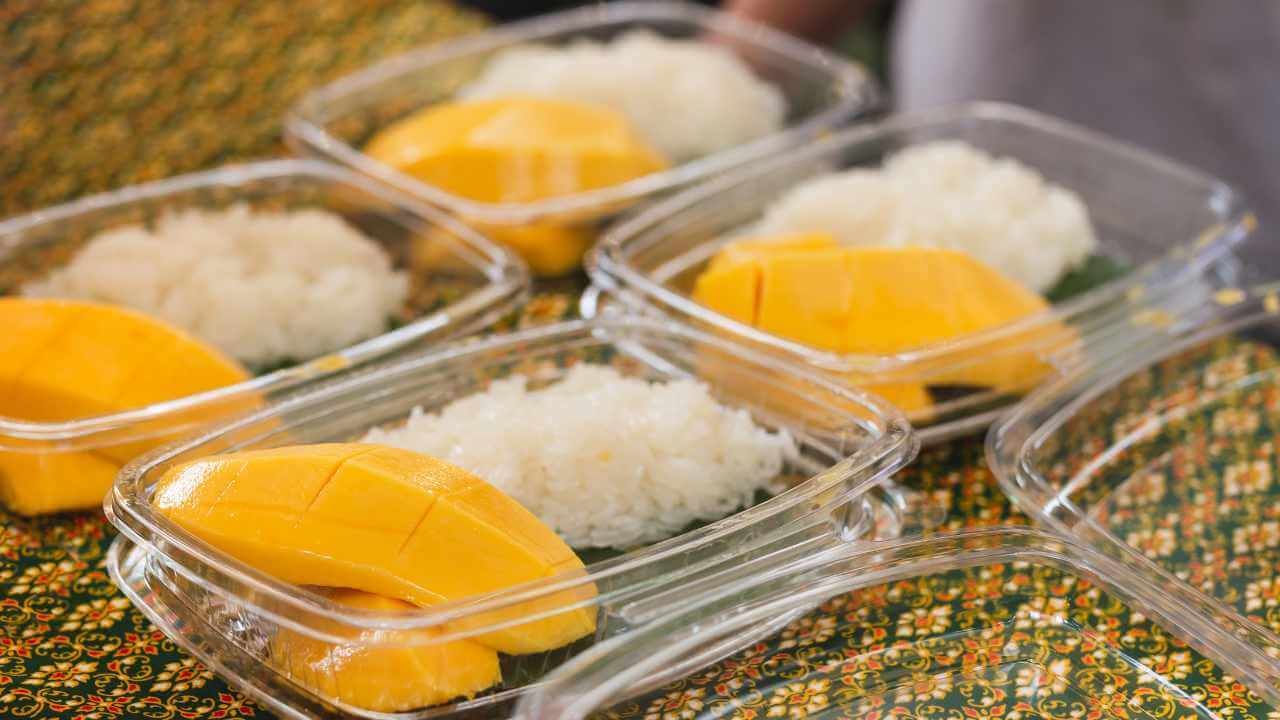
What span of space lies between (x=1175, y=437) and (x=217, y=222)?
97 cm

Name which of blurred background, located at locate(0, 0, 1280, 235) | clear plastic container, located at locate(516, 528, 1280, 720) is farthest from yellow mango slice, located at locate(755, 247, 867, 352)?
blurred background, located at locate(0, 0, 1280, 235)

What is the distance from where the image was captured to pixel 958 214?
124cm

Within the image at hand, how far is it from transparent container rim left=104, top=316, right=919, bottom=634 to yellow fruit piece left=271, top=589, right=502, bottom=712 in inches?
0.5

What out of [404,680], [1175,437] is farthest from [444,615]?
[1175,437]

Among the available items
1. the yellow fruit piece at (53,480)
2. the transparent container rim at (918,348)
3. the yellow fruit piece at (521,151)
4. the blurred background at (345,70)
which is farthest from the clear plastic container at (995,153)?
the yellow fruit piece at (53,480)

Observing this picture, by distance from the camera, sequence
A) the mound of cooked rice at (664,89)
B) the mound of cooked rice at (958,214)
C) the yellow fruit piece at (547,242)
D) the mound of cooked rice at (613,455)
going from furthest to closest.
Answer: the mound of cooked rice at (664,89)
the yellow fruit piece at (547,242)
the mound of cooked rice at (958,214)
the mound of cooked rice at (613,455)

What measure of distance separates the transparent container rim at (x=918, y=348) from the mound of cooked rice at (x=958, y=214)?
6cm

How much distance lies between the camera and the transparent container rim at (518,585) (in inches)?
28.8

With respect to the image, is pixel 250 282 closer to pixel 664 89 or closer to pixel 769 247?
pixel 769 247

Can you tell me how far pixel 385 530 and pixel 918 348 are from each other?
0.50 m

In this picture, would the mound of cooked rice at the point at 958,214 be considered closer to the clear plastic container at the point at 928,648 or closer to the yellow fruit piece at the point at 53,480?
the clear plastic container at the point at 928,648

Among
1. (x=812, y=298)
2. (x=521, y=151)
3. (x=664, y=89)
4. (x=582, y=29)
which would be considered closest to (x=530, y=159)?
(x=521, y=151)

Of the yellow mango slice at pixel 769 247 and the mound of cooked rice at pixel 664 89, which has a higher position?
the mound of cooked rice at pixel 664 89

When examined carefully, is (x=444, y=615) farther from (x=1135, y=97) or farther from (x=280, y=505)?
(x=1135, y=97)
